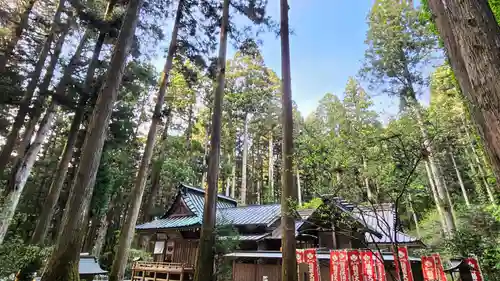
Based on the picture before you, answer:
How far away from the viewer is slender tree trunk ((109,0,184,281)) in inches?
240

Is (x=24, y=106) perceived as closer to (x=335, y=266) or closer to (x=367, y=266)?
(x=335, y=266)

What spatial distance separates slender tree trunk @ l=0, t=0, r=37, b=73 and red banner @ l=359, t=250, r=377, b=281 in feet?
47.1

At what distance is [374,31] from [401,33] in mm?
1352

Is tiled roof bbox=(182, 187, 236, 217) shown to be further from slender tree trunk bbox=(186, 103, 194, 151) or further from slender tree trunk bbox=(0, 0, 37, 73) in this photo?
slender tree trunk bbox=(0, 0, 37, 73)

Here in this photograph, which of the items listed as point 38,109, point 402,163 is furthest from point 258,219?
point 38,109

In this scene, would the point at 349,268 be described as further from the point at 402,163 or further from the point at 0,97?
the point at 0,97

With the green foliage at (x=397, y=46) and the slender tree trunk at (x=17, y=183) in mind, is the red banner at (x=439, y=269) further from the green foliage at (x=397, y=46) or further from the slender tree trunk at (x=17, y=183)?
the slender tree trunk at (x=17, y=183)

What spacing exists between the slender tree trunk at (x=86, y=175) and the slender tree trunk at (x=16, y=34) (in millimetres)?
6778

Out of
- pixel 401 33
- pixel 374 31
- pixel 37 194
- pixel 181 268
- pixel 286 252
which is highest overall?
pixel 374 31

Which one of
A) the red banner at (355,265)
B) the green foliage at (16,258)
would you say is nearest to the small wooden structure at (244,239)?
the red banner at (355,265)

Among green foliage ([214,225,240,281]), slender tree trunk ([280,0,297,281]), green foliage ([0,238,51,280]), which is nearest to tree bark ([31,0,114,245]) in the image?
green foliage ([0,238,51,280])

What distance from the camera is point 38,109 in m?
9.23

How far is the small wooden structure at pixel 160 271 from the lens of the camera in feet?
34.8

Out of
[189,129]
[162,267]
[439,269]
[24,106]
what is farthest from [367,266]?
[189,129]
